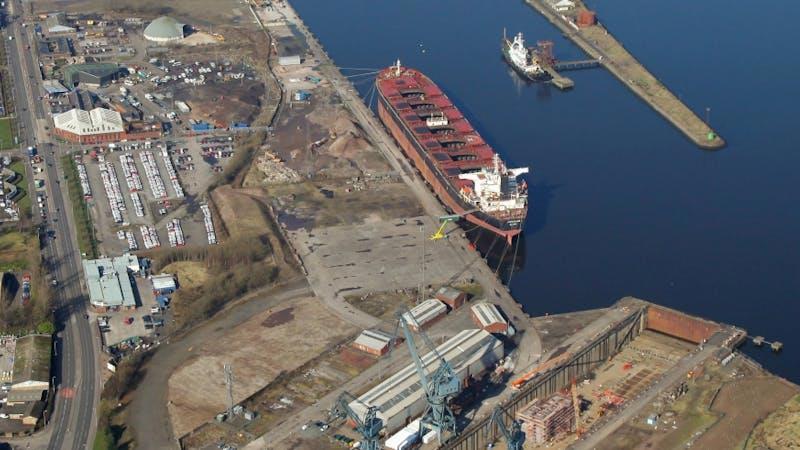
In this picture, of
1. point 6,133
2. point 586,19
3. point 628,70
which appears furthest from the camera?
point 586,19

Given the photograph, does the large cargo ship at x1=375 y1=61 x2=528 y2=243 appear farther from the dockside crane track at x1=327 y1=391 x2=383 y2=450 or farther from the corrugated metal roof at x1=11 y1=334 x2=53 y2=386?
the corrugated metal roof at x1=11 y1=334 x2=53 y2=386

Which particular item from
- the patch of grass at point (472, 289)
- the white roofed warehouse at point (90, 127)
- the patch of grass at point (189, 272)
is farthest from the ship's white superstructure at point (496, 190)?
the white roofed warehouse at point (90, 127)

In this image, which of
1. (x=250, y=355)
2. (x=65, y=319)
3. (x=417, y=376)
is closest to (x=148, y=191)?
(x=65, y=319)

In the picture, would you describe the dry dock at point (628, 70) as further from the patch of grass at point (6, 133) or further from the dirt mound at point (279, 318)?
the patch of grass at point (6, 133)

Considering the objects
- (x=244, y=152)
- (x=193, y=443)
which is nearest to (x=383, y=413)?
(x=193, y=443)

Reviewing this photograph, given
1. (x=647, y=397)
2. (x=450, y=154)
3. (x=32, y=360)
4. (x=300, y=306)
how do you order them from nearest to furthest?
(x=647, y=397), (x=32, y=360), (x=300, y=306), (x=450, y=154)

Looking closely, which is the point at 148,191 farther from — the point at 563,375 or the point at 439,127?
the point at 563,375
